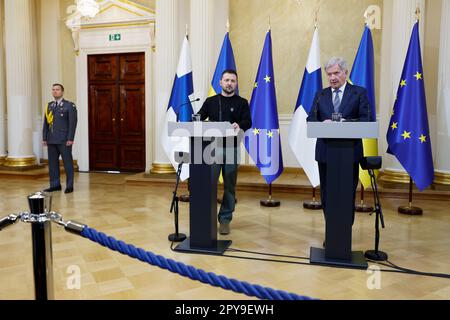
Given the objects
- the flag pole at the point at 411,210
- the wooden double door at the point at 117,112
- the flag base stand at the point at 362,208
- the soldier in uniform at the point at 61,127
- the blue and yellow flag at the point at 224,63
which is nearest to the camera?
the flag pole at the point at 411,210

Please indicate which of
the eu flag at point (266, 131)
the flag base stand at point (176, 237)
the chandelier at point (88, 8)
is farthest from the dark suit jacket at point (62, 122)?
the flag base stand at point (176, 237)

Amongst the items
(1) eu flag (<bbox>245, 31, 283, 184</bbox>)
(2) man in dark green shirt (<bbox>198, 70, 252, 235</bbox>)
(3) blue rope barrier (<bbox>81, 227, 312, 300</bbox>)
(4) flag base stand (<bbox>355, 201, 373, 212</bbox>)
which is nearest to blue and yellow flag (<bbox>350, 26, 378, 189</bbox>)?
(4) flag base stand (<bbox>355, 201, 373, 212</bbox>)

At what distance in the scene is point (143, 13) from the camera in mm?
7773

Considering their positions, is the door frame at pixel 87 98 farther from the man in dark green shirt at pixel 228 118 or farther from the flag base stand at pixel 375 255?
the flag base stand at pixel 375 255

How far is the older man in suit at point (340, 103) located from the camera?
3.17 metres

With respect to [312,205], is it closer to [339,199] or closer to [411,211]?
[411,211]

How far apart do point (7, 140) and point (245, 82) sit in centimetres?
536

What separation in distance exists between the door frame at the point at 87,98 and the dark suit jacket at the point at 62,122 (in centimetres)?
205

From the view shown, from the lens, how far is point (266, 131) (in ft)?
17.3

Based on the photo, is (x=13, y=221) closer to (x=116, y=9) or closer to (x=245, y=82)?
(x=245, y=82)

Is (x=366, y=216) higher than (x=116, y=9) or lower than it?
lower

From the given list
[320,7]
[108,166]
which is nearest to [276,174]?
[320,7]

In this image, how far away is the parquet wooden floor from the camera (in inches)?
102

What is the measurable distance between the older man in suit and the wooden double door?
5.40m
